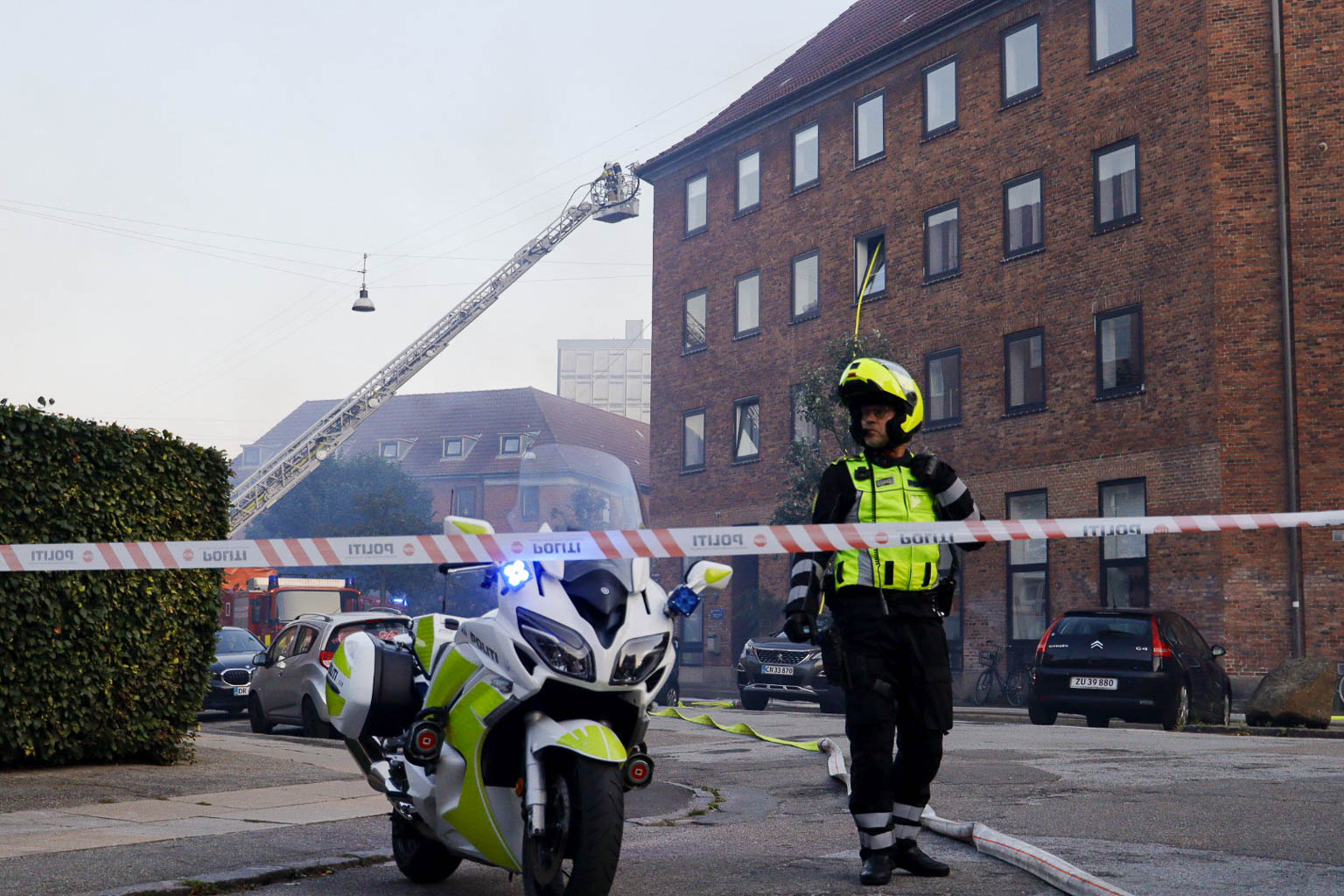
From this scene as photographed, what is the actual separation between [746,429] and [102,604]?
2781 cm

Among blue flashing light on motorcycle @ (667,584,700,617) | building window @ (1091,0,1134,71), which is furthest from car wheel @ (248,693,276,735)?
building window @ (1091,0,1134,71)

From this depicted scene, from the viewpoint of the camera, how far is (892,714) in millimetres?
5660

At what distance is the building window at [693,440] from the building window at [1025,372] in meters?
10.7

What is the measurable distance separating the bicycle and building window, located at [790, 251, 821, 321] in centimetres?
951

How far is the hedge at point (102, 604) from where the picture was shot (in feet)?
30.7

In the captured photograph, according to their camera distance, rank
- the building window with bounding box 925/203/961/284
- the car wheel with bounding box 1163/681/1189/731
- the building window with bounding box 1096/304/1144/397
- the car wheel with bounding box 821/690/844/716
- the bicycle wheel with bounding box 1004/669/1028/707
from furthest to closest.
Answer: the building window with bounding box 925/203/961/284, the bicycle wheel with bounding box 1004/669/1028/707, the building window with bounding box 1096/304/1144/397, the car wheel with bounding box 821/690/844/716, the car wheel with bounding box 1163/681/1189/731

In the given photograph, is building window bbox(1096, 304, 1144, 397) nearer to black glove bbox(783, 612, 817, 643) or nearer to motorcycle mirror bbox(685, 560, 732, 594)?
black glove bbox(783, 612, 817, 643)

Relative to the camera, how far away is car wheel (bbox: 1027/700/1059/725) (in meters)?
18.0

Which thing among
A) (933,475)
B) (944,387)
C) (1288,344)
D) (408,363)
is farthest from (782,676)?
(408,363)

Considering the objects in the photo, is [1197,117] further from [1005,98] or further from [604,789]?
[604,789]

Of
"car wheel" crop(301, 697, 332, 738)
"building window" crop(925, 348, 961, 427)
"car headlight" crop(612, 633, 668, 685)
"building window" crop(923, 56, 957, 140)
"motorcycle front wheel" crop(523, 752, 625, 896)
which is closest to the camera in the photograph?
"motorcycle front wheel" crop(523, 752, 625, 896)

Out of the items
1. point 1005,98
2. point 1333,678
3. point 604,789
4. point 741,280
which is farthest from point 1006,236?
point 604,789

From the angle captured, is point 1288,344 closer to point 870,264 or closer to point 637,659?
point 870,264

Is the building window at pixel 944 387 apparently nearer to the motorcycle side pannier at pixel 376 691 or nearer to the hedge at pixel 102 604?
the hedge at pixel 102 604
